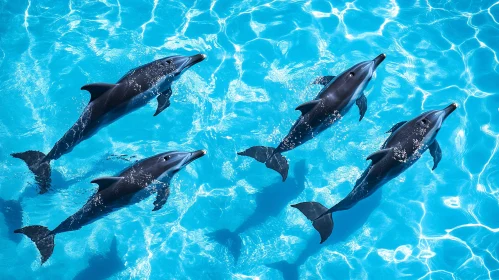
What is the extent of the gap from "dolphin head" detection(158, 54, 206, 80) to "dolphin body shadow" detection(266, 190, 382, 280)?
4946 mm

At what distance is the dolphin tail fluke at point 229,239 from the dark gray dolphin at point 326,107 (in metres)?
2.02

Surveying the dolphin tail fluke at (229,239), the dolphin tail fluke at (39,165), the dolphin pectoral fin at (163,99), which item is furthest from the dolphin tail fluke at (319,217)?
the dolphin tail fluke at (39,165)

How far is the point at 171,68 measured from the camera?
11.0m

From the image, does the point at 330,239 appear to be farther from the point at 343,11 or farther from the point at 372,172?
the point at 343,11

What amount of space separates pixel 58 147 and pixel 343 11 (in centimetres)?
906

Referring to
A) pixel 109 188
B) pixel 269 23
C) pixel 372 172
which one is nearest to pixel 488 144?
pixel 372 172

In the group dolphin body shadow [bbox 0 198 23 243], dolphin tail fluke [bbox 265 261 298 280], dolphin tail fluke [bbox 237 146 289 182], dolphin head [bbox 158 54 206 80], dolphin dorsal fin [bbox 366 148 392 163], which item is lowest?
dolphin tail fluke [bbox 265 261 298 280]

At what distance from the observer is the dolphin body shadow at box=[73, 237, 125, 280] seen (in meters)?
11.3

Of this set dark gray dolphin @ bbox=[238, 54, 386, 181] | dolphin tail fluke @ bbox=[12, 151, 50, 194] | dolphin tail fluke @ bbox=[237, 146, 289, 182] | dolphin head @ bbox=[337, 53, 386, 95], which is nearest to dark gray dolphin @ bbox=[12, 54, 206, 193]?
dolphin tail fluke @ bbox=[12, 151, 50, 194]

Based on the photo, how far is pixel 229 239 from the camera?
38.2 ft

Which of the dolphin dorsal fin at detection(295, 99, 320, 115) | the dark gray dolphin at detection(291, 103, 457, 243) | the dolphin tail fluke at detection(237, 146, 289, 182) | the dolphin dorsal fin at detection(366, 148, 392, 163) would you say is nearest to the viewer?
the dolphin dorsal fin at detection(366, 148, 392, 163)

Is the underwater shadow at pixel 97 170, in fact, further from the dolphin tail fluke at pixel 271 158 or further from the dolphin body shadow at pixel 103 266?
the dolphin tail fluke at pixel 271 158

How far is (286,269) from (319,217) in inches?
68.9

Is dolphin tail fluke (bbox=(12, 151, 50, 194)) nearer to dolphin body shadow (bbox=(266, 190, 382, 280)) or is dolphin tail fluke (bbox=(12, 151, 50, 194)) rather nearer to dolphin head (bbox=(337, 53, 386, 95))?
dolphin body shadow (bbox=(266, 190, 382, 280))
